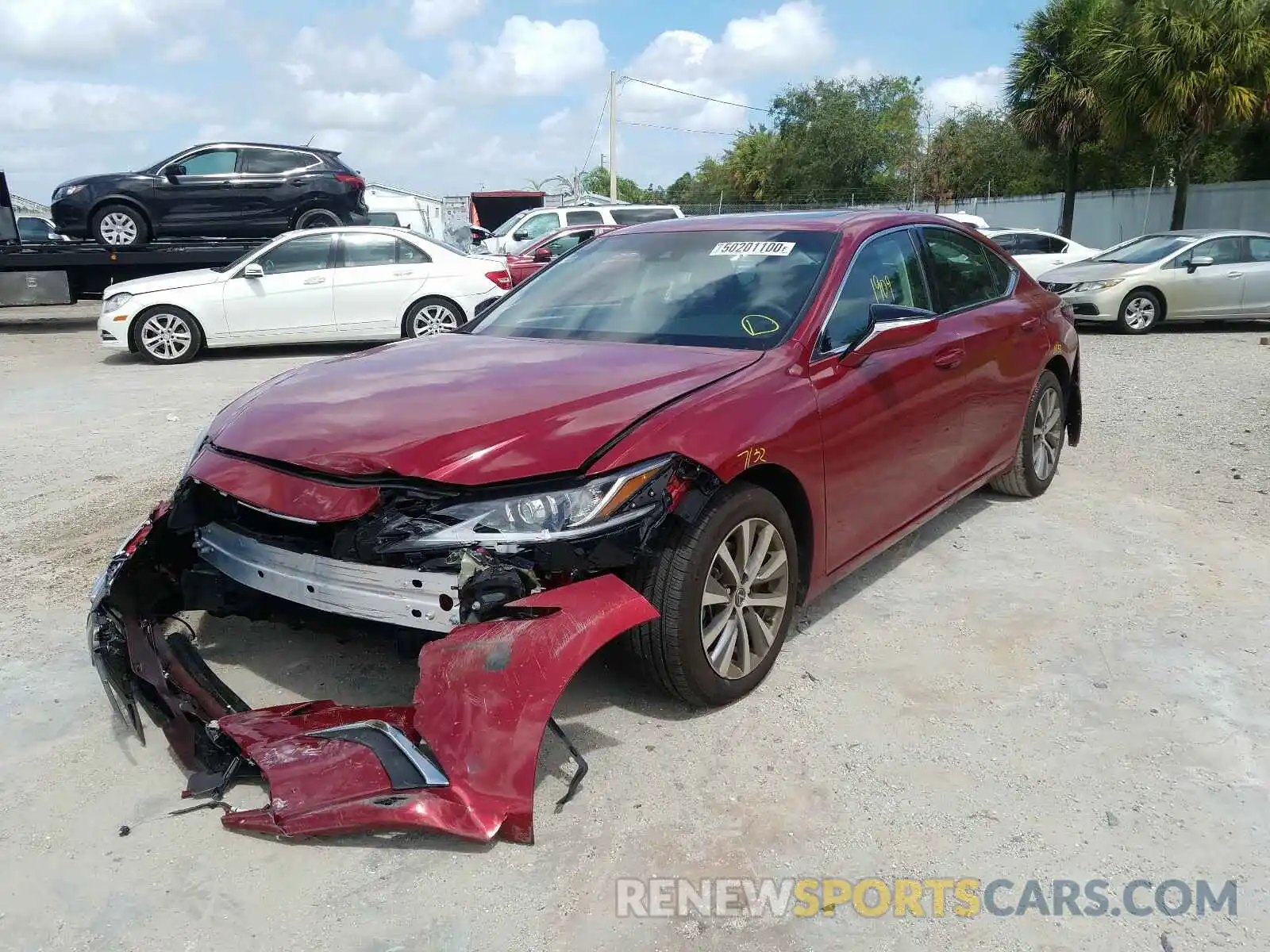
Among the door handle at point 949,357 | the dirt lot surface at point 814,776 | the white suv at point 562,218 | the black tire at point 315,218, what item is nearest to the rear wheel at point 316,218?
the black tire at point 315,218

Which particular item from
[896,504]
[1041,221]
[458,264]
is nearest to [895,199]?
[1041,221]

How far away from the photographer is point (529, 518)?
113 inches

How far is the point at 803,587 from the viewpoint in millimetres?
3709

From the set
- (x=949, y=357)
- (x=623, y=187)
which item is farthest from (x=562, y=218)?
(x=623, y=187)

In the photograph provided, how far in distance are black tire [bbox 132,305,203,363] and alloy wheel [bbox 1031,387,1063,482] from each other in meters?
9.61

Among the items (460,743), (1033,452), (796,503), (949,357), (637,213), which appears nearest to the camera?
(460,743)

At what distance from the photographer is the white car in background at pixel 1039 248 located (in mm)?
16719

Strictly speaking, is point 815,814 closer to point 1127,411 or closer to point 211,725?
point 211,725

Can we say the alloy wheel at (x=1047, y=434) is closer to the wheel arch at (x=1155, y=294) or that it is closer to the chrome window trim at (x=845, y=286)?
the chrome window trim at (x=845, y=286)

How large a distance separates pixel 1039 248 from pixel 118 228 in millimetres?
14336

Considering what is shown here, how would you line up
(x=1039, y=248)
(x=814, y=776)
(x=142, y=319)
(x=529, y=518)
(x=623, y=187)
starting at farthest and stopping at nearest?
(x=623, y=187), (x=1039, y=248), (x=142, y=319), (x=814, y=776), (x=529, y=518)

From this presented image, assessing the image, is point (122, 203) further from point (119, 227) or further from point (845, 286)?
point (845, 286)

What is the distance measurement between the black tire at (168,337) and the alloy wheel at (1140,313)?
11.8m

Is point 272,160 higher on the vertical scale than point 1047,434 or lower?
higher
